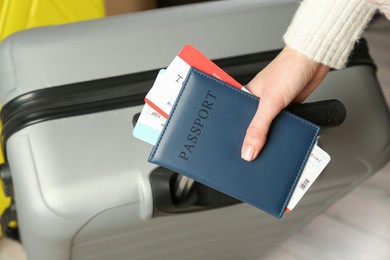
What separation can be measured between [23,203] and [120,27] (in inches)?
12.7

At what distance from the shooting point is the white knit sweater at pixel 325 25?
0.66 m

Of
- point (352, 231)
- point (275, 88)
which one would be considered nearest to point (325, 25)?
point (275, 88)

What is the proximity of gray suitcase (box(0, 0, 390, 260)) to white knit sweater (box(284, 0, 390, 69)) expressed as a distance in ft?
0.60

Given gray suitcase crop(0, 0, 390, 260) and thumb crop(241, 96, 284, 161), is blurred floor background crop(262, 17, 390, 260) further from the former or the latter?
thumb crop(241, 96, 284, 161)

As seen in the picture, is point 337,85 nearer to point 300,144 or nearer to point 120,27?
point 300,144

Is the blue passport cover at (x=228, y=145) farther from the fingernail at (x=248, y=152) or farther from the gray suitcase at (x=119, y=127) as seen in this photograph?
the gray suitcase at (x=119, y=127)

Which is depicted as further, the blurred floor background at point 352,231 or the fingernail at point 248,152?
the blurred floor background at point 352,231

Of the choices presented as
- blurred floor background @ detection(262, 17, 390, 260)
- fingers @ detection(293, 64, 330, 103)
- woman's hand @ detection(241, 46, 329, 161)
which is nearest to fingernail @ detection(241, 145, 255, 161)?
woman's hand @ detection(241, 46, 329, 161)

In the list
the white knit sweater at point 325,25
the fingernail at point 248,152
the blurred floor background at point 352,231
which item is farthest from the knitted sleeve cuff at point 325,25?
the blurred floor background at point 352,231

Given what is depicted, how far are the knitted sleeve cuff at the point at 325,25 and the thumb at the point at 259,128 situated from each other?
0.28ft

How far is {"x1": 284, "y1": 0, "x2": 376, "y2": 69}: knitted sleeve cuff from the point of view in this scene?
66cm

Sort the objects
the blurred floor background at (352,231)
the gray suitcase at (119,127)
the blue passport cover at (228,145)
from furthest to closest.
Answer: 1. the blurred floor background at (352,231)
2. the gray suitcase at (119,127)
3. the blue passport cover at (228,145)

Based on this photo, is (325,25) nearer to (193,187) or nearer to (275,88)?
(275,88)

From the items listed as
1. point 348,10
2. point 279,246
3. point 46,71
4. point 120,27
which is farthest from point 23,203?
point 279,246
